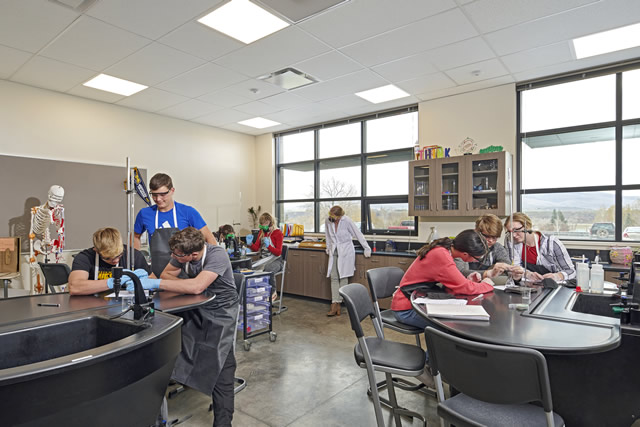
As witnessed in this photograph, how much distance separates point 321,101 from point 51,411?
486 cm

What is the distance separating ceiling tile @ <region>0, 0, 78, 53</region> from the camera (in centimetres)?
290

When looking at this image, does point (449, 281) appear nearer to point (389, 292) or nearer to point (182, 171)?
point (389, 292)

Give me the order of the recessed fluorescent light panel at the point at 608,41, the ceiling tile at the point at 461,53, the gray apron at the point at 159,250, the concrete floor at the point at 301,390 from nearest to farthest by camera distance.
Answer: the concrete floor at the point at 301,390, the gray apron at the point at 159,250, the recessed fluorescent light panel at the point at 608,41, the ceiling tile at the point at 461,53

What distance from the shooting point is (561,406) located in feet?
5.36

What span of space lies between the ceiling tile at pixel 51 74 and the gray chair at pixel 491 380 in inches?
180

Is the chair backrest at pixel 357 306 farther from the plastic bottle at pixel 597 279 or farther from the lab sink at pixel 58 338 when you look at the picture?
the plastic bottle at pixel 597 279

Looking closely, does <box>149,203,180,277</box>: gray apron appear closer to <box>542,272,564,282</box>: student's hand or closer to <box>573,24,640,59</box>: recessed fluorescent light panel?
<box>542,272,564,282</box>: student's hand

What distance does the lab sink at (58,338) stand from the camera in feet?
4.86

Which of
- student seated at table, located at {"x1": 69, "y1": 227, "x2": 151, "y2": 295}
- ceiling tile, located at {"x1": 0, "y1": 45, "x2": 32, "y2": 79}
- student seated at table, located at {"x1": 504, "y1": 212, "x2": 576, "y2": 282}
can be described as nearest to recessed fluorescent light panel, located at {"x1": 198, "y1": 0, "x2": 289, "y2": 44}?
student seated at table, located at {"x1": 69, "y1": 227, "x2": 151, "y2": 295}

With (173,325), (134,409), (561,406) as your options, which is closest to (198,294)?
(173,325)

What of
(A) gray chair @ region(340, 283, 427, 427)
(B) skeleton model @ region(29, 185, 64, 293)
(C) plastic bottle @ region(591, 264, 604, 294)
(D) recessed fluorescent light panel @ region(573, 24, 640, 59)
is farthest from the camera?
(B) skeleton model @ region(29, 185, 64, 293)

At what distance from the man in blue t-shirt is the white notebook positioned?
1715 mm

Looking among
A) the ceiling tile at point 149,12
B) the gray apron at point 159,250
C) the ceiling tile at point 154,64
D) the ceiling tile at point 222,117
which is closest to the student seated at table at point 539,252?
the gray apron at point 159,250

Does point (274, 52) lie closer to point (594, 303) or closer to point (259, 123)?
point (259, 123)
